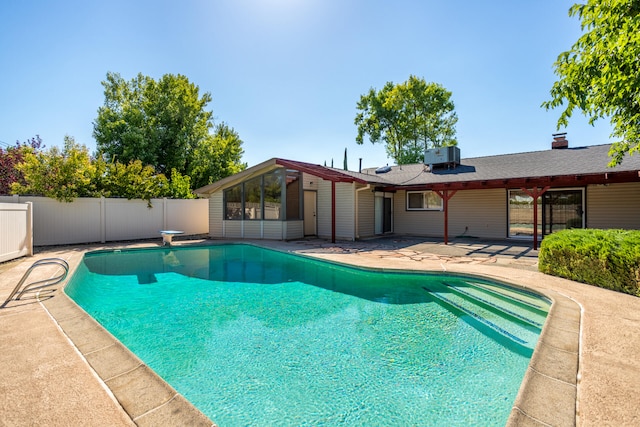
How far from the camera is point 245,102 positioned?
727 inches

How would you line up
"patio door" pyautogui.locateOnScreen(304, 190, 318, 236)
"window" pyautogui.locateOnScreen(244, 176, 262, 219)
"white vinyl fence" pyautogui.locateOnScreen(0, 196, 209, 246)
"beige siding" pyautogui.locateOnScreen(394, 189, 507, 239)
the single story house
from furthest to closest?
"patio door" pyautogui.locateOnScreen(304, 190, 318, 236) < "window" pyautogui.locateOnScreen(244, 176, 262, 219) < "beige siding" pyautogui.locateOnScreen(394, 189, 507, 239) < "white vinyl fence" pyautogui.locateOnScreen(0, 196, 209, 246) < the single story house

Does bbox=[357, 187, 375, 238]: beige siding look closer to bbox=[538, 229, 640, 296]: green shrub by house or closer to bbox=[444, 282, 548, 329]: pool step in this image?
bbox=[444, 282, 548, 329]: pool step

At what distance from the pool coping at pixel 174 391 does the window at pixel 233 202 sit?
1088 cm

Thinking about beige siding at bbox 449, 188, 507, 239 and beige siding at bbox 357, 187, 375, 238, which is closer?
beige siding at bbox 449, 188, 507, 239

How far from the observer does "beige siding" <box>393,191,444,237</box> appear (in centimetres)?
1459

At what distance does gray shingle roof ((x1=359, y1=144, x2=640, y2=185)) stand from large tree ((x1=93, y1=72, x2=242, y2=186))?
14588 millimetres

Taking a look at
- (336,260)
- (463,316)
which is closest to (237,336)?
(463,316)

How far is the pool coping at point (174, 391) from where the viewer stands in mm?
2094

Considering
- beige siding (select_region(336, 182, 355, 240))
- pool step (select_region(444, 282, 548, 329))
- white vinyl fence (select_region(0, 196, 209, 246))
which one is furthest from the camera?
beige siding (select_region(336, 182, 355, 240))

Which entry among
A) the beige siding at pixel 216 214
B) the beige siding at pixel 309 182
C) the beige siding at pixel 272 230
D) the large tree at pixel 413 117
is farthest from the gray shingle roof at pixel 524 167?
the large tree at pixel 413 117

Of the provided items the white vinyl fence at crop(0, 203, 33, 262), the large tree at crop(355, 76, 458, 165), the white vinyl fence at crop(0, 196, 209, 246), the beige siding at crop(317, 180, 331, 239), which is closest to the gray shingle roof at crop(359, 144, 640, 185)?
the beige siding at crop(317, 180, 331, 239)

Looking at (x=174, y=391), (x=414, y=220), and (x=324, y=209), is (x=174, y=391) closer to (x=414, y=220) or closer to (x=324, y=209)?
(x=324, y=209)

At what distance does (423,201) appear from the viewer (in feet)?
49.4

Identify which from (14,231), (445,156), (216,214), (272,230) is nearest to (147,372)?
(14,231)
